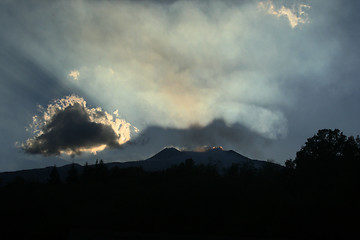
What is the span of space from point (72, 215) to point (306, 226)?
56.1ft

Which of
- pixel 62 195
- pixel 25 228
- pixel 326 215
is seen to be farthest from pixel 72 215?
pixel 326 215

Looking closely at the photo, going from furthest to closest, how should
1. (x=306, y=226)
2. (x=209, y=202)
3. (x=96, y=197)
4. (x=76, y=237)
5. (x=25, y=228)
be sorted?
(x=96, y=197), (x=209, y=202), (x=25, y=228), (x=306, y=226), (x=76, y=237)

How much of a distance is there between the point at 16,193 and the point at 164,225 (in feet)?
61.3

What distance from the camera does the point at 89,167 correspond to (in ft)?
269

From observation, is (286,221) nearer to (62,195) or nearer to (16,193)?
(62,195)

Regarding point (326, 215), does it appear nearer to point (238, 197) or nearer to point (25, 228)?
point (238, 197)

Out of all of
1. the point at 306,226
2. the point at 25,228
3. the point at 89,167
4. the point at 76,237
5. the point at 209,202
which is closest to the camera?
the point at 76,237

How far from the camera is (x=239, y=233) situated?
17250 millimetres

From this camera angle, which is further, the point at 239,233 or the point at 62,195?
the point at 62,195

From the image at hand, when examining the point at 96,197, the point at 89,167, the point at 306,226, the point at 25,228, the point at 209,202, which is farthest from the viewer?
the point at 89,167

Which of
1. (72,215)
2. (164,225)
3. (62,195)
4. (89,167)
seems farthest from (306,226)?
(89,167)

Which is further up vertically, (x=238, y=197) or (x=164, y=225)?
(x=238, y=197)

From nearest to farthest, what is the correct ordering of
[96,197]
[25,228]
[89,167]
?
[25,228] < [96,197] < [89,167]

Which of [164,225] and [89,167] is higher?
[89,167]
